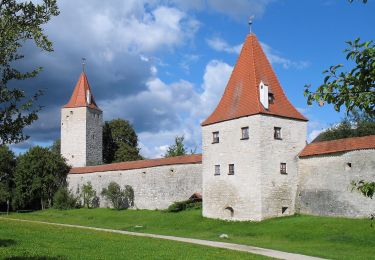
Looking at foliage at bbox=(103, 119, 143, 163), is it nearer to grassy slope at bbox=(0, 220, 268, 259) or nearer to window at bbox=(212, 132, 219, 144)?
window at bbox=(212, 132, 219, 144)

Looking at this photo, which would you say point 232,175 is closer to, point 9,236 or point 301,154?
point 301,154

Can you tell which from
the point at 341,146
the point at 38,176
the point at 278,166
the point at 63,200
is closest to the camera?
the point at 341,146

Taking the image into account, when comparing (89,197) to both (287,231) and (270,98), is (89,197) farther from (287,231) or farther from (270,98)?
(287,231)

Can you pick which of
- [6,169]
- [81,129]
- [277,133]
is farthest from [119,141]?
[277,133]

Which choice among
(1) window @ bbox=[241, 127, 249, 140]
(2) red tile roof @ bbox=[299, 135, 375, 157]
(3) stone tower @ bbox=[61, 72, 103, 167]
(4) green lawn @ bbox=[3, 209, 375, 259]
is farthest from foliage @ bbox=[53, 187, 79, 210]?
(2) red tile roof @ bbox=[299, 135, 375, 157]

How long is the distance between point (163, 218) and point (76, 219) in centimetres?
729

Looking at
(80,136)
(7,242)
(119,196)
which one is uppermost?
(80,136)

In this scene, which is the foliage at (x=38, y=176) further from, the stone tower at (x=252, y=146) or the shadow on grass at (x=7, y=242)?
the shadow on grass at (x=7, y=242)

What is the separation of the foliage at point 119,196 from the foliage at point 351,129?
62.0 feet

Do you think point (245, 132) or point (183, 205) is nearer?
point (245, 132)

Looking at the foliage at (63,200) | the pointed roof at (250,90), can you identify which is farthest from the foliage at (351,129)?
the foliage at (63,200)

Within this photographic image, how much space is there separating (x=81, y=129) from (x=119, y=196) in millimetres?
18608

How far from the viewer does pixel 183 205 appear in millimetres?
29047

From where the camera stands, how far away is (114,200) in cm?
3488
